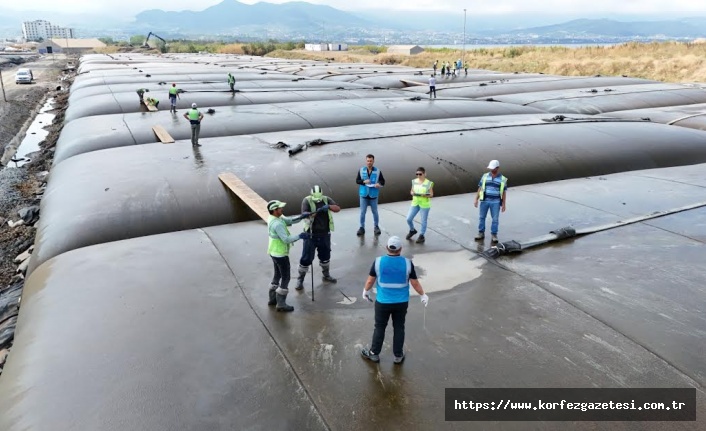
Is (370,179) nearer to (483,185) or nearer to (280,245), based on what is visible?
(483,185)

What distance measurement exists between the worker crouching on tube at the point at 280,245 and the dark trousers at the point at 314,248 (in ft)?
1.14

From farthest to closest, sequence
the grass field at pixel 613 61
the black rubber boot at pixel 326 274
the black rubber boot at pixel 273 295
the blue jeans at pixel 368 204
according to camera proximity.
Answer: the grass field at pixel 613 61, the blue jeans at pixel 368 204, the black rubber boot at pixel 326 274, the black rubber boot at pixel 273 295

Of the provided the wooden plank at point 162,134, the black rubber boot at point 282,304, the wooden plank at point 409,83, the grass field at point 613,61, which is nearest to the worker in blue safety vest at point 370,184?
the black rubber boot at point 282,304

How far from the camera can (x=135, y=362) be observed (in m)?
5.98

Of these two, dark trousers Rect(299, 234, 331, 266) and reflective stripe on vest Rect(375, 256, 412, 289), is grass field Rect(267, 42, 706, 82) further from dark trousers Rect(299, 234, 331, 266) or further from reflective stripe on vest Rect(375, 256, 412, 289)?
reflective stripe on vest Rect(375, 256, 412, 289)

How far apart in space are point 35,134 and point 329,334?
35.2 m

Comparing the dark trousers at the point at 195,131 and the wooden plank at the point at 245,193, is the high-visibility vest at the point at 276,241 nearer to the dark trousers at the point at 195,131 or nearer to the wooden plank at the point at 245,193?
the wooden plank at the point at 245,193

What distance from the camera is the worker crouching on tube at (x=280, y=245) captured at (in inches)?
258

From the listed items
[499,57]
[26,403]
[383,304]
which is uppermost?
[499,57]

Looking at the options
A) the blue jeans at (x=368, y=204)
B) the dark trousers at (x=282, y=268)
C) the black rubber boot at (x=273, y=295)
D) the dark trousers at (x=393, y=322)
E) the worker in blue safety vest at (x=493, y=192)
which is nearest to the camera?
the dark trousers at (x=393, y=322)

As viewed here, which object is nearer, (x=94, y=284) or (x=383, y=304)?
(x=383, y=304)

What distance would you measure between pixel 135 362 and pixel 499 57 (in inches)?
2916

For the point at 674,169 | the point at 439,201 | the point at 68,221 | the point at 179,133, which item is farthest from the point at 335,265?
the point at 674,169

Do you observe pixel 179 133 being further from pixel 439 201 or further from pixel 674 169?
pixel 674 169
